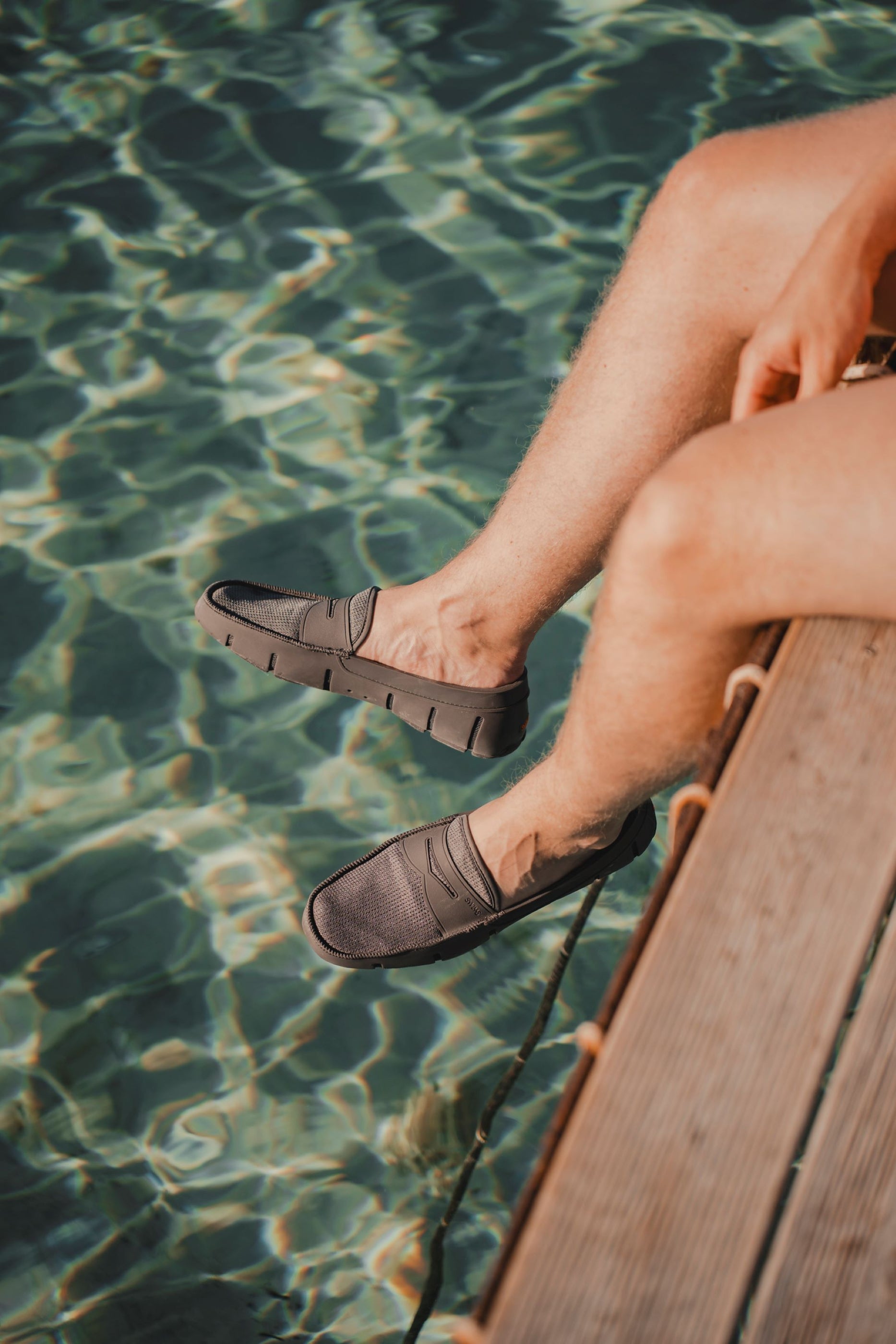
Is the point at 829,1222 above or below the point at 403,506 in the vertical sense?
above

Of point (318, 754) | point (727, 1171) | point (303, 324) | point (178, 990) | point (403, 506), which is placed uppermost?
point (727, 1171)

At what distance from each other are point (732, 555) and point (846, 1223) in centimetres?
54

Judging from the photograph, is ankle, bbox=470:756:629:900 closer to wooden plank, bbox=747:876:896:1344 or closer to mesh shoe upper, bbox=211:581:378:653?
mesh shoe upper, bbox=211:581:378:653

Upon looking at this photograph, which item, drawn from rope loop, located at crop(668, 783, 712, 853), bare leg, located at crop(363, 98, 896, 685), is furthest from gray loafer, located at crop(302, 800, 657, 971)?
rope loop, located at crop(668, 783, 712, 853)

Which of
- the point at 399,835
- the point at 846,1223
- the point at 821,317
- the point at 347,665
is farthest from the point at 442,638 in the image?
the point at 846,1223

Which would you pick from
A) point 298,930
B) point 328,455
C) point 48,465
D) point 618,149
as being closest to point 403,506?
point 328,455

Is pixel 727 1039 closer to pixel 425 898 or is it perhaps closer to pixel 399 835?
pixel 425 898

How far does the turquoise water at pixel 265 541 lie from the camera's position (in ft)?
5.31

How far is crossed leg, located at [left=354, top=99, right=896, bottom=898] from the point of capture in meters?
0.94

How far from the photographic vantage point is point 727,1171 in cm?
75

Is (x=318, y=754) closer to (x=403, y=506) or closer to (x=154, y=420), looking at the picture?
(x=403, y=506)

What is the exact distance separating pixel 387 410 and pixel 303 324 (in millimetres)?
390

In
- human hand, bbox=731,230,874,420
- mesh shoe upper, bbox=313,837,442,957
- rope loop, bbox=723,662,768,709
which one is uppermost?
human hand, bbox=731,230,874,420

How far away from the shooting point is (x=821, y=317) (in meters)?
1.11
